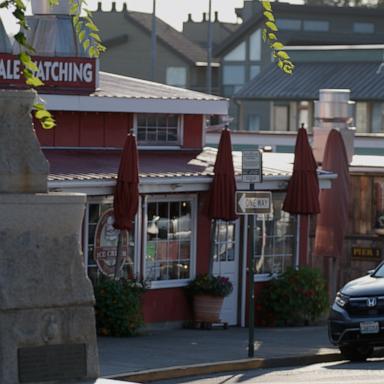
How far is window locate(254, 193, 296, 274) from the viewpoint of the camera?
26.1 m

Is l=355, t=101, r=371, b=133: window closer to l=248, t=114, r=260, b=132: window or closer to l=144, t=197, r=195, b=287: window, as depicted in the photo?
l=248, t=114, r=260, b=132: window

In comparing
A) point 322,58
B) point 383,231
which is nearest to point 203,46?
point 322,58

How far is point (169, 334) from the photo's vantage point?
Result: 77.8 feet

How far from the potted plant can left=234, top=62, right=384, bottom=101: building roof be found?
28865mm

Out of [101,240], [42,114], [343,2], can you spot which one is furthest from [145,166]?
[343,2]

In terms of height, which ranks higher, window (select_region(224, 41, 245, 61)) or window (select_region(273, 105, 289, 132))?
window (select_region(224, 41, 245, 61))

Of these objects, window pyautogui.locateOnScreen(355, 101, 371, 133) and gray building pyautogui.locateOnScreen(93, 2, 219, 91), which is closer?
window pyautogui.locateOnScreen(355, 101, 371, 133)

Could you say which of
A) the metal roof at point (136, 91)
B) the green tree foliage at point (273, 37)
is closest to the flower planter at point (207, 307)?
the metal roof at point (136, 91)

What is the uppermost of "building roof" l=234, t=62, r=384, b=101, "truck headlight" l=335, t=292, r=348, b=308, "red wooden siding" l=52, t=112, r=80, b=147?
"building roof" l=234, t=62, r=384, b=101

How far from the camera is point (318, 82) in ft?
180

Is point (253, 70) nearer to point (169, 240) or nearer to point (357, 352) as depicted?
point (169, 240)

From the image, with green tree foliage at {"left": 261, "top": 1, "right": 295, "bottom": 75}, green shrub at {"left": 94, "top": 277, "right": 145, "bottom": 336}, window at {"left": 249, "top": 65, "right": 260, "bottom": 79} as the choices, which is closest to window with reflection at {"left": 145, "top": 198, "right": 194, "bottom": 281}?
green shrub at {"left": 94, "top": 277, "right": 145, "bottom": 336}

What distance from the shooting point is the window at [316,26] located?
78500 mm

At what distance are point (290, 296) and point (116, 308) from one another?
4272mm
